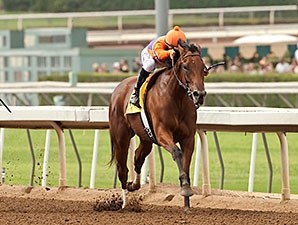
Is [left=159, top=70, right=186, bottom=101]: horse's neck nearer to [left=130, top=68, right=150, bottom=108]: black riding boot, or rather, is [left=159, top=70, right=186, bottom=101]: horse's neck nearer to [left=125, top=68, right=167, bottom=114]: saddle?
[left=125, top=68, right=167, bottom=114]: saddle

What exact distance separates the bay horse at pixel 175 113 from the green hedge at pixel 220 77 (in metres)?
13.7

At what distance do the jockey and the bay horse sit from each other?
10 cm

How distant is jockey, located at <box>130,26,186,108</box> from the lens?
802 cm

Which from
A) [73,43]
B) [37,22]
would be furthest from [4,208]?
[37,22]

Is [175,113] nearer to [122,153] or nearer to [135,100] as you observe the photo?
[135,100]

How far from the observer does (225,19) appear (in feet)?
113

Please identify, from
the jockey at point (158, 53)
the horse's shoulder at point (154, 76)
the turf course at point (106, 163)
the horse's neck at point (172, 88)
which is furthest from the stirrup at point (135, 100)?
the turf course at point (106, 163)

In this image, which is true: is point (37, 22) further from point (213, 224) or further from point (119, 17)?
point (213, 224)

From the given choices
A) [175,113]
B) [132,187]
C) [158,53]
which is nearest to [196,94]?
[175,113]

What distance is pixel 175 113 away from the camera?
25.9 ft

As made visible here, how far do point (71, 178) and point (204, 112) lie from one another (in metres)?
3.37

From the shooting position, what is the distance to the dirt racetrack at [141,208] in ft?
24.0

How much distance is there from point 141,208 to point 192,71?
135cm

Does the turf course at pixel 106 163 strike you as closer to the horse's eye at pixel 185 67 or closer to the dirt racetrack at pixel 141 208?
the dirt racetrack at pixel 141 208
